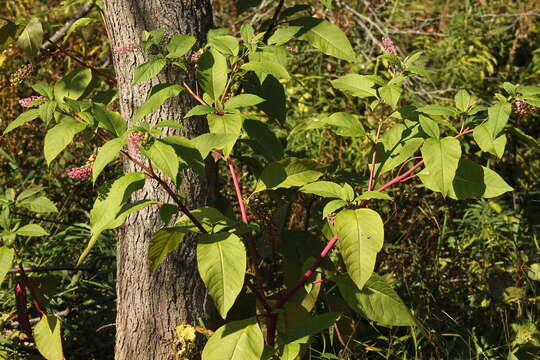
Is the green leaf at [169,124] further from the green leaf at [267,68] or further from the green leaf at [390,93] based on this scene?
the green leaf at [390,93]

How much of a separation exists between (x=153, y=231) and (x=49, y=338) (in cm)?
53

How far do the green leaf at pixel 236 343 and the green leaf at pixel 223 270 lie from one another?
0.60 ft

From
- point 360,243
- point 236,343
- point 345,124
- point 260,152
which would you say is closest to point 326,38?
point 345,124

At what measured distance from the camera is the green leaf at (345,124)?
2016mm

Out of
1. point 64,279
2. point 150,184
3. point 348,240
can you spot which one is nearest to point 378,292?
point 348,240

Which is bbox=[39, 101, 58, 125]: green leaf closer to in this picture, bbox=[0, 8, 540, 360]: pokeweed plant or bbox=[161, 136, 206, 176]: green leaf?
bbox=[0, 8, 540, 360]: pokeweed plant

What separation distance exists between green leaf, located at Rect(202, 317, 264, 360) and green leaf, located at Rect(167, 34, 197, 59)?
813mm

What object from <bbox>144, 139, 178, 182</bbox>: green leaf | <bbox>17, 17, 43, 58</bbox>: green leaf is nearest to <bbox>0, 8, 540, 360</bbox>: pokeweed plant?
<bbox>144, 139, 178, 182</bbox>: green leaf

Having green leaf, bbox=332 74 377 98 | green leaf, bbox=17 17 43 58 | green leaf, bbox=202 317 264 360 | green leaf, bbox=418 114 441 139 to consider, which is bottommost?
green leaf, bbox=202 317 264 360

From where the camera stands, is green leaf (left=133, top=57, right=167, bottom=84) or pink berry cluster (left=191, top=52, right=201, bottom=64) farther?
pink berry cluster (left=191, top=52, right=201, bottom=64)

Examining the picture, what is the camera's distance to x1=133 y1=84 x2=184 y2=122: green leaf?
1.84 meters

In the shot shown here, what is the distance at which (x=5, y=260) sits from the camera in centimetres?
207

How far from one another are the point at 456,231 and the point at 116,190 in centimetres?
204

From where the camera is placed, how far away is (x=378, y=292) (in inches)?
80.3
